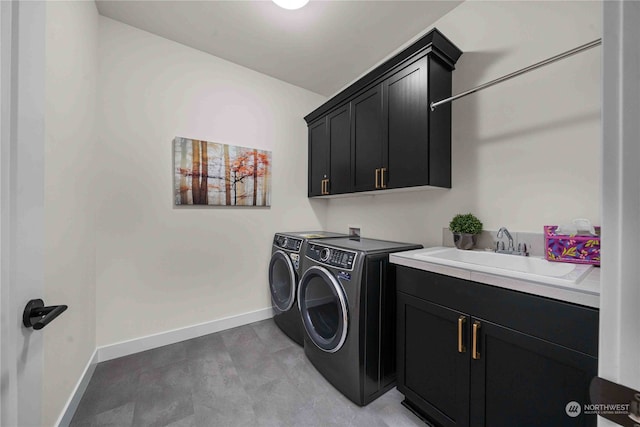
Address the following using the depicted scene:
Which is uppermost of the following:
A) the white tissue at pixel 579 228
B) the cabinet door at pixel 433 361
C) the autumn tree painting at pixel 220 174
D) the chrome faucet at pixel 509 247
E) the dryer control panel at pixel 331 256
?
the autumn tree painting at pixel 220 174

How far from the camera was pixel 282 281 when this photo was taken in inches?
96.0

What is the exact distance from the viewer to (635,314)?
0.35 m

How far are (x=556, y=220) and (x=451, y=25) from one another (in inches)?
62.8

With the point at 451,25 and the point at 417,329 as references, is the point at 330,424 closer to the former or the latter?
the point at 417,329

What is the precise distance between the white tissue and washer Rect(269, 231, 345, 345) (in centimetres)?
162

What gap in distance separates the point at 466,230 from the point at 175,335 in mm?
2574

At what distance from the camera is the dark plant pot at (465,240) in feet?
5.32

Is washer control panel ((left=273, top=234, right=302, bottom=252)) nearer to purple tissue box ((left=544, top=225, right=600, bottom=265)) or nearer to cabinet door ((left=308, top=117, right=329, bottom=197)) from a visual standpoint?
cabinet door ((left=308, top=117, right=329, bottom=197))

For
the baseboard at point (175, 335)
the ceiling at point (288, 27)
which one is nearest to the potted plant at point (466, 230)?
the ceiling at point (288, 27)

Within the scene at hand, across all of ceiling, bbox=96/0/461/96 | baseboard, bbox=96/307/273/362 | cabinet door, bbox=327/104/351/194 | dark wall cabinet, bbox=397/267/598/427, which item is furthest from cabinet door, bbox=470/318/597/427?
ceiling, bbox=96/0/461/96

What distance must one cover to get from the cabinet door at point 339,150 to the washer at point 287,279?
55 cm

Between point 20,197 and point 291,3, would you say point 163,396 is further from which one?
point 291,3

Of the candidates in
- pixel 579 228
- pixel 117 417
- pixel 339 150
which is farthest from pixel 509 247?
pixel 117 417

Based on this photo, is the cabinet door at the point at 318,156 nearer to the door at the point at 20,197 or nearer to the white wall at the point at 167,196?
the white wall at the point at 167,196
